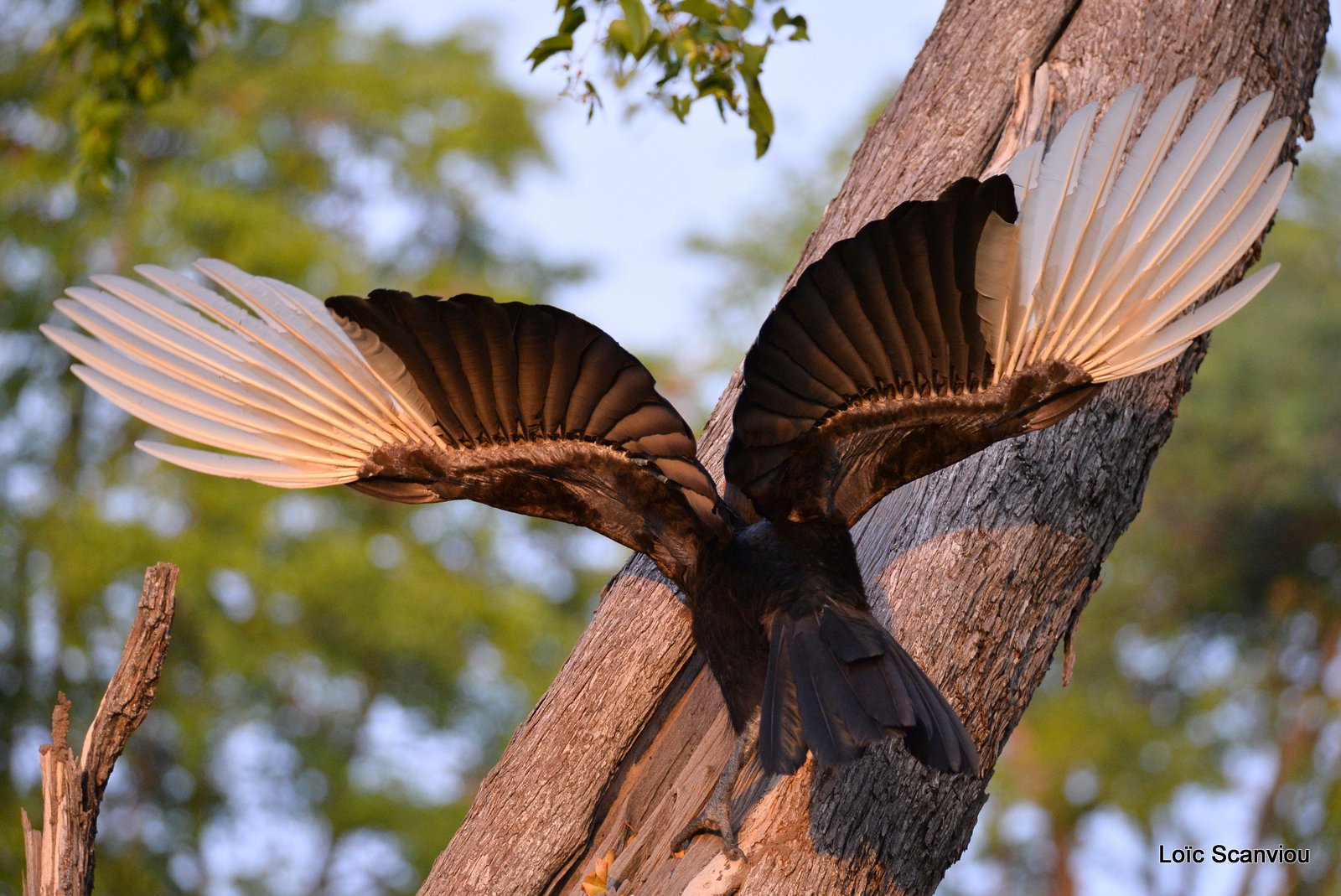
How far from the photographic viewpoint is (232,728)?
11.4 metres

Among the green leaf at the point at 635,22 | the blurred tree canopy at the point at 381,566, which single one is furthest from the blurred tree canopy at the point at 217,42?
the blurred tree canopy at the point at 381,566

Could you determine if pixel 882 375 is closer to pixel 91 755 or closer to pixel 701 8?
pixel 701 8

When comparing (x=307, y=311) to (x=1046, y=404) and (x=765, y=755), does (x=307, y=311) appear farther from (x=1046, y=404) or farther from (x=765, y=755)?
(x=1046, y=404)

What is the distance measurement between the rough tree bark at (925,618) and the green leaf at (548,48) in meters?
0.78

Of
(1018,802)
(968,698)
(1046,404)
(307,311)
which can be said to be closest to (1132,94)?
(1046,404)

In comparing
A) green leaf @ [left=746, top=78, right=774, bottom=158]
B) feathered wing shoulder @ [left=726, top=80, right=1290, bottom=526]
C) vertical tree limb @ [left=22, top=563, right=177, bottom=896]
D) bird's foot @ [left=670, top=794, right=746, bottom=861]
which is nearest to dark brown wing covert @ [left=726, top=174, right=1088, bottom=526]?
feathered wing shoulder @ [left=726, top=80, right=1290, bottom=526]

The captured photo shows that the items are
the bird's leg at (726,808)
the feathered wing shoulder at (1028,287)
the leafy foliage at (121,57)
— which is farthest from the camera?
the leafy foliage at (121,57)

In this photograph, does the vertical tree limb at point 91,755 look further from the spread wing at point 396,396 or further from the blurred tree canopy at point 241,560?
the blurred tree canopy at point 241,560

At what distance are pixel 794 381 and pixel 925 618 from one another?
0.59 meters

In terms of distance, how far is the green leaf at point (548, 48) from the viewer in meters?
3.04

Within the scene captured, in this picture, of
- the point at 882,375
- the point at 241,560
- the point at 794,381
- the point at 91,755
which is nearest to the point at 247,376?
the point at 91,755

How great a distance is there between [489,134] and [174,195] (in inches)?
125

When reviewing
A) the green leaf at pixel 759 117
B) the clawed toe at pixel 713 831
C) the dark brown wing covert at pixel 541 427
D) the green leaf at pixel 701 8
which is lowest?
the clawed toe at pixel 713 831

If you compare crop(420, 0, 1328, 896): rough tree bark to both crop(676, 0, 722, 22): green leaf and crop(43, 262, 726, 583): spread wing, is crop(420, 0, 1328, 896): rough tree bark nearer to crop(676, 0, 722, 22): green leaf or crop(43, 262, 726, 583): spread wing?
crop(43, 262, 726, 583): spread wing
